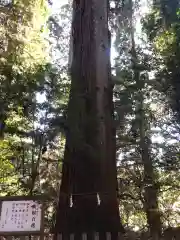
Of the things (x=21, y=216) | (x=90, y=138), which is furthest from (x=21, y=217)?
(x=90, y=138)

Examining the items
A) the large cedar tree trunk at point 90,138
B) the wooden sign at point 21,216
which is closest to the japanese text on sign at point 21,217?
the wooden sign at point 21,216

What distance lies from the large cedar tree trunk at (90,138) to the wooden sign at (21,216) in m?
0.53

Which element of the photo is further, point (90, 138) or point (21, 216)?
point (21, 216)

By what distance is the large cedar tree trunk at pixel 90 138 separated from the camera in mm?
3738

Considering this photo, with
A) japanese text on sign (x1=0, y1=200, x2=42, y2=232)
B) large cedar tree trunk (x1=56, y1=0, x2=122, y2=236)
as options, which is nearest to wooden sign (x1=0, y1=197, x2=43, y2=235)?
japanese text on sign (x1=0, y1=200, x2=42, y2=232)

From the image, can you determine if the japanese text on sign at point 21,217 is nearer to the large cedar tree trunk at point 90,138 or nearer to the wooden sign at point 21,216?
the wooden sign at point 21,216

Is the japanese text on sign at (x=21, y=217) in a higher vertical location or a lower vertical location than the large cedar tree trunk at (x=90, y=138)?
lower

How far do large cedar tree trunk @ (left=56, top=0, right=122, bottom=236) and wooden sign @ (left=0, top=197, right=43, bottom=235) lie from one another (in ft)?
1.74

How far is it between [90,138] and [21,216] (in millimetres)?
1400

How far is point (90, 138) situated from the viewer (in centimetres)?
419

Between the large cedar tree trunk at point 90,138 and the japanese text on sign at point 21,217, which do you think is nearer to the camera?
the large cedar tree trunk at point 90,138

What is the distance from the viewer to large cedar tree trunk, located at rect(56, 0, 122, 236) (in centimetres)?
374

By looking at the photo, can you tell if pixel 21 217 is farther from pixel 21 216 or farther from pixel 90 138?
pixel 90 138

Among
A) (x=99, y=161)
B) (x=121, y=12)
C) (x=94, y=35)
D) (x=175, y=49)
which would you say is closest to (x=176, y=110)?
(x=175, y=49)
